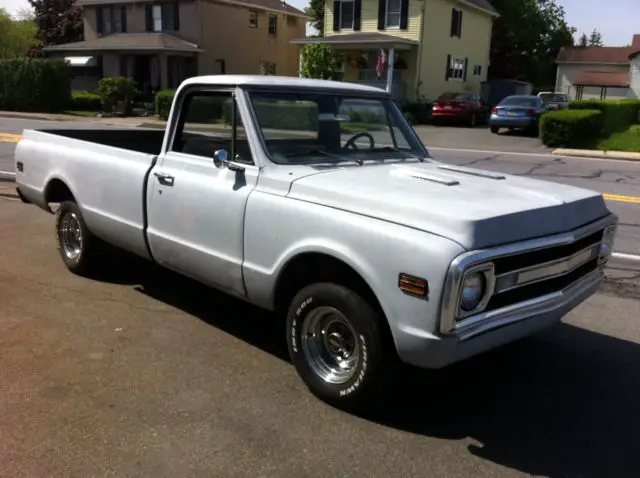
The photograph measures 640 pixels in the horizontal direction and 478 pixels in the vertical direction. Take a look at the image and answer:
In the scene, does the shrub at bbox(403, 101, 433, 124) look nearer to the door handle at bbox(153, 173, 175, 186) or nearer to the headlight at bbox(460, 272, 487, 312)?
→ the door handle at bbox(153, 173, 175, 186)

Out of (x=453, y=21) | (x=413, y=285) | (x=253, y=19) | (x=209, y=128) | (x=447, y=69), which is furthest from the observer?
(x=253, y=19)

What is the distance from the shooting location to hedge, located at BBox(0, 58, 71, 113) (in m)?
30.8

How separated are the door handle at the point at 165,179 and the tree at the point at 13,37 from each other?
5044cm

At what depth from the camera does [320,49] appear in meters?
29.0

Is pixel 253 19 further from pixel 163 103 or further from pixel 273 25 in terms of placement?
pixel 163 103

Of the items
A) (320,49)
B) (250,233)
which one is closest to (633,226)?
(250,233)

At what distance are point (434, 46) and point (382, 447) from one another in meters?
33.3

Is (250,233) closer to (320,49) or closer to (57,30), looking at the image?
(320,49)

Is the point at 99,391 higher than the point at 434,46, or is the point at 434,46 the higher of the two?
the point at 434,46

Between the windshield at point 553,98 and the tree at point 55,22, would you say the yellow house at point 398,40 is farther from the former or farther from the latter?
the tree at point 55,22

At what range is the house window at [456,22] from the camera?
35.8m

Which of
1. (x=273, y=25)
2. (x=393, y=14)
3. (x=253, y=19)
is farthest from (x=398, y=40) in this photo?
(x=273, y=25)

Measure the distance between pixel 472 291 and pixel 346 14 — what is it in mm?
32815

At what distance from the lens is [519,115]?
80.6 ft
